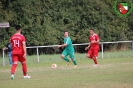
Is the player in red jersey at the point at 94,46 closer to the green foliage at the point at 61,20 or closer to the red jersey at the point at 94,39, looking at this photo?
the red jersey at the point at 94,39

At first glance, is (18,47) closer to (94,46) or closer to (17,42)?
(17,42)

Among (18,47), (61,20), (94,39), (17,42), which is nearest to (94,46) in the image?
(94,39)

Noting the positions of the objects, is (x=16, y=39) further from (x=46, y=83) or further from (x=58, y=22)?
(x=58, y=22)

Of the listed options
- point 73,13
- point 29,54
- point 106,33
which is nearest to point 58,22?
point 73,13

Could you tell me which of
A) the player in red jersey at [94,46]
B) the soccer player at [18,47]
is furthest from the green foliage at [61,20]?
the soccer player at [18,47]

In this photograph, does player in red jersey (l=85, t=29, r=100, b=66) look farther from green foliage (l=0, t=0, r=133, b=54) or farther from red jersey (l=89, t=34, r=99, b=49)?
green foliage (l=0, t=0, r=133, b=54)

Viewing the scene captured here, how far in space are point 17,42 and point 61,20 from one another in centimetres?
3140

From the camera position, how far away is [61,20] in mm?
49656

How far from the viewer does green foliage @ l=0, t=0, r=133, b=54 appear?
47.2 meters

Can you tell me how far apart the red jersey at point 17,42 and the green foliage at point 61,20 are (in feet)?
89.8

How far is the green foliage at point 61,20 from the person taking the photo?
155 ft

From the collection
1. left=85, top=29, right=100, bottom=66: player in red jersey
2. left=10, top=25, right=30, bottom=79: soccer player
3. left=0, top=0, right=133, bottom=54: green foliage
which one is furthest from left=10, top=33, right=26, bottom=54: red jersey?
left=0, top=0, right=133, bottom=54: green foliage

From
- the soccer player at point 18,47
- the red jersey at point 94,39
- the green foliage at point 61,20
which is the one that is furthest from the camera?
the green foliage at point 61,20

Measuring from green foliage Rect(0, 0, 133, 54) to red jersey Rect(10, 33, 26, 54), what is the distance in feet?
89.8
